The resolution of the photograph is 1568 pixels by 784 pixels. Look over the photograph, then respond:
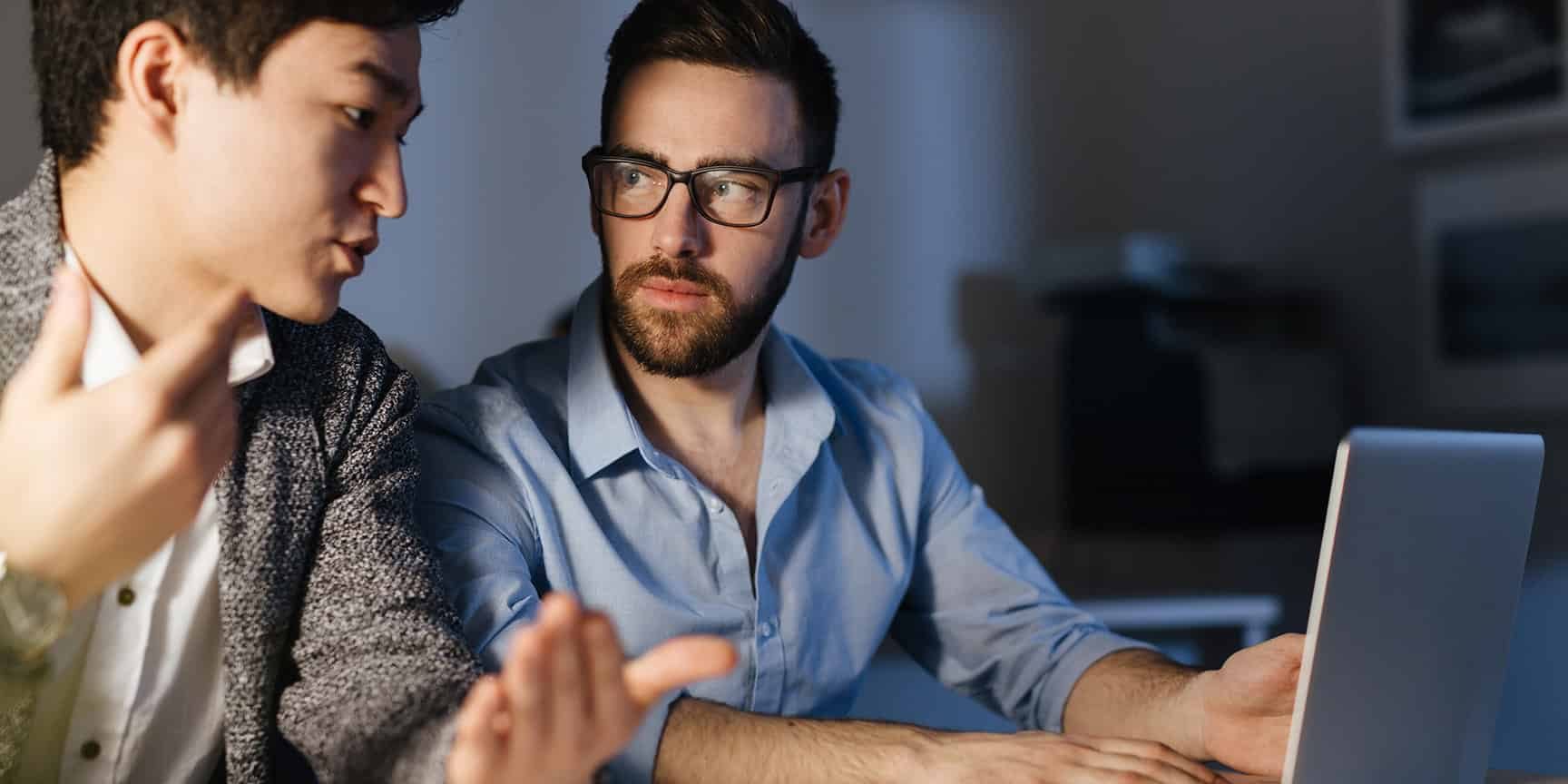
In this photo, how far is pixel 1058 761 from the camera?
1.11 meters

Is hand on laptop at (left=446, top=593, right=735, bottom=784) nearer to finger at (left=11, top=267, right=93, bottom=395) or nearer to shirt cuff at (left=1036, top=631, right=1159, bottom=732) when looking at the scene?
finger at (left=11, top=267, right=93, bottom=395)

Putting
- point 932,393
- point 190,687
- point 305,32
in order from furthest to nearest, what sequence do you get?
1. point 932,393
2. point 190,687
3. point 305,32

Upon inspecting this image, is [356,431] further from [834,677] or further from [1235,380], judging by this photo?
[1235,380]

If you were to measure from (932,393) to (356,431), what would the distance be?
269 centimetres

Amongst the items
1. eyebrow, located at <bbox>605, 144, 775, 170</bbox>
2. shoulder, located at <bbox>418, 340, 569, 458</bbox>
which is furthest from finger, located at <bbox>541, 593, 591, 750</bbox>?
eyebrow, located at <bbox>605, 144, 775, 170</bbox>

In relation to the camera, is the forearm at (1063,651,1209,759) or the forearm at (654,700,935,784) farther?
the forearm at (1063,651,1209,759)

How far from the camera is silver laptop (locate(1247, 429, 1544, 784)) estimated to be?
3.25ft

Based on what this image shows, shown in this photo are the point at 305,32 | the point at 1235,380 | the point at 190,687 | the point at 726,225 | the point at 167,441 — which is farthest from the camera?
the point at 1235,380

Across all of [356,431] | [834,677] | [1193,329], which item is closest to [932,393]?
[1193,329]

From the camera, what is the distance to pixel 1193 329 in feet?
11.8

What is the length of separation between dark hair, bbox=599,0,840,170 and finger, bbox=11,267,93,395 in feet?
2.40

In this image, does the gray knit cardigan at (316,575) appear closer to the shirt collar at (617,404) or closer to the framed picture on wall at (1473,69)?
the shirt collar at (617,404)

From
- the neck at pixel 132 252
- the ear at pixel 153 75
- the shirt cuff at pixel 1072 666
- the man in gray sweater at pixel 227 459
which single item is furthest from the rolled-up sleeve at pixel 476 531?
the shirt cuff at pixel 1072 666

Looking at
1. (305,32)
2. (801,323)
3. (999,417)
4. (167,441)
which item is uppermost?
(305,32)
